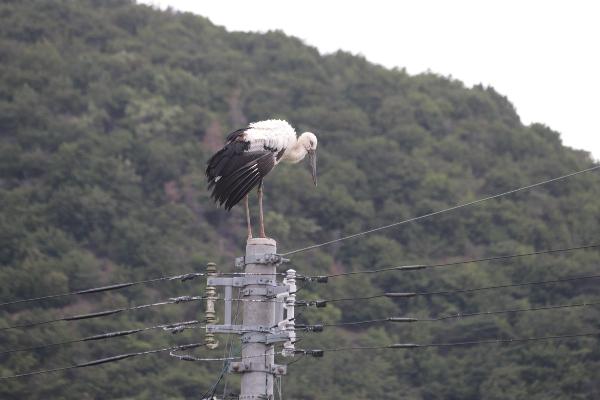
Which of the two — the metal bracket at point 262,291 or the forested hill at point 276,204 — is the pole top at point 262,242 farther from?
the forested hill at point 276,204

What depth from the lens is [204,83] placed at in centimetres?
7800

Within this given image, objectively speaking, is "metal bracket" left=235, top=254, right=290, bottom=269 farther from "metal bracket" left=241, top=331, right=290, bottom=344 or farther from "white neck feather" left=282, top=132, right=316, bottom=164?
"white neck feather" left=282, top=132, right=316, bottom=164

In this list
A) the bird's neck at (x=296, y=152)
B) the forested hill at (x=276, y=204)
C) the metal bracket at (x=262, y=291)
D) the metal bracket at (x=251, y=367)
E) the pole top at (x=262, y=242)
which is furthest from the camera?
the forested hill at (x=276, y=204)

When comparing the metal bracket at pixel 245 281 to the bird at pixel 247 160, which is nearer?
the metal bracket at pixel 245 281

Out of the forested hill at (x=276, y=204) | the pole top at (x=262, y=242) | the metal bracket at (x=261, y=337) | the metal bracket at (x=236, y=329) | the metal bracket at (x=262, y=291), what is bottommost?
the metal bracket at (x=261, y=337)

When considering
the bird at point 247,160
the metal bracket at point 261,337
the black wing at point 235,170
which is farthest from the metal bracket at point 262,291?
the black wing at point 235,170

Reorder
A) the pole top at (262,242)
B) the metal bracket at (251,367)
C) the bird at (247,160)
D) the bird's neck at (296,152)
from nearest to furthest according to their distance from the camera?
1. the metal bracket at (251,367)
2. the pole top at (262,242)
3. the bird at (247,160)
4. the bird's neck at (296,152)

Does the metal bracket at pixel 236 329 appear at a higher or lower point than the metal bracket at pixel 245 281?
lower

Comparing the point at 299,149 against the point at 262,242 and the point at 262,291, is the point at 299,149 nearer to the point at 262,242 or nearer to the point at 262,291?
the point at 262,242

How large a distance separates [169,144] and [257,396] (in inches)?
2185

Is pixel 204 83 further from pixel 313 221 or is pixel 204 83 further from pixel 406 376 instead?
pixel 406 376

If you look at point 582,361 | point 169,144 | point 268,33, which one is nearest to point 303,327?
point 582,361

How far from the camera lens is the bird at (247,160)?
16.5 meters

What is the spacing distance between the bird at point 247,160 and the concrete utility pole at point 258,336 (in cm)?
129
